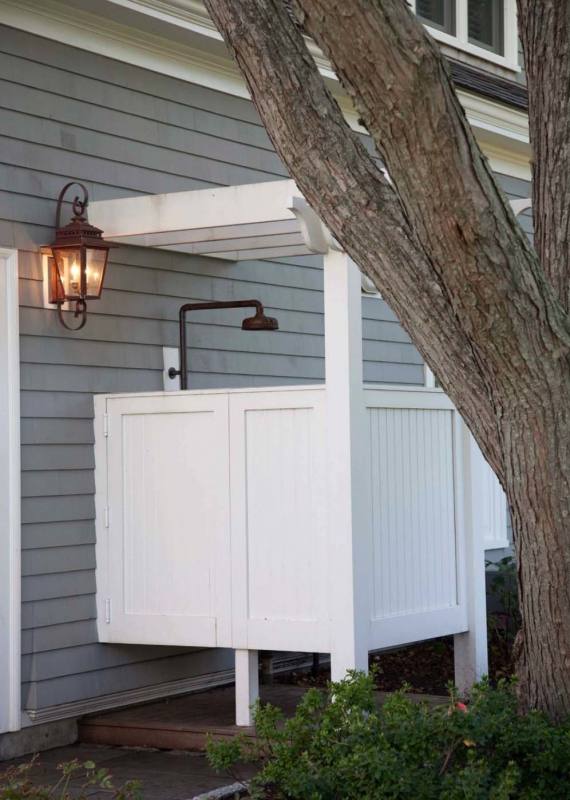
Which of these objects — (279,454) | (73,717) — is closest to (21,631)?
(73,717)

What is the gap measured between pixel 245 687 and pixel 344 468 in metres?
1.17

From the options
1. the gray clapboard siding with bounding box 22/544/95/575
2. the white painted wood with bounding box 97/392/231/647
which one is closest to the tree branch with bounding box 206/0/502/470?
the white painted wood with bounding box 97/392/231/647

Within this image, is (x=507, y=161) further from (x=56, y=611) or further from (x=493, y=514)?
(x=56, y=611)

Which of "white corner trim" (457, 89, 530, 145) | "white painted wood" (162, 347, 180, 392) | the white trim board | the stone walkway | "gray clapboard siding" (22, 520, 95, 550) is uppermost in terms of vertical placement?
"white corner trim" (457, 89, 530, 145)

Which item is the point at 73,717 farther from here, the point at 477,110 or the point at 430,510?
the point at 477,110

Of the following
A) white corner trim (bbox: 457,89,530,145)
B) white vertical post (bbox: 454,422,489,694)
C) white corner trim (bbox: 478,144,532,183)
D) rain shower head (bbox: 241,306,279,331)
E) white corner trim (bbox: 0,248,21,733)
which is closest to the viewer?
white corner trim (bbox: 0,248,21,733)

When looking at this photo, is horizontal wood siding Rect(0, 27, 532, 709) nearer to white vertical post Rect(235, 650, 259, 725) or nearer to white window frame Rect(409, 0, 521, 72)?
white vertical post Rect(235, 650, 259, 725)

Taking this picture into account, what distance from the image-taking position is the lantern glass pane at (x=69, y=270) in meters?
6.28

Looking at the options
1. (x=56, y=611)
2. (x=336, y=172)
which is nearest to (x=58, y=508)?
(x=56, y=611)

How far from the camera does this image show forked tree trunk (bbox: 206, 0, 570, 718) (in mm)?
3816

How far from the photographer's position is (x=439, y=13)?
9.83 m

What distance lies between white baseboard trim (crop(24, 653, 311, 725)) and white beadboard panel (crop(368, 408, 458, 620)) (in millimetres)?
1497

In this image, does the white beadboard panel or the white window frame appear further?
the white window frame

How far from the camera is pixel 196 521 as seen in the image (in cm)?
631
